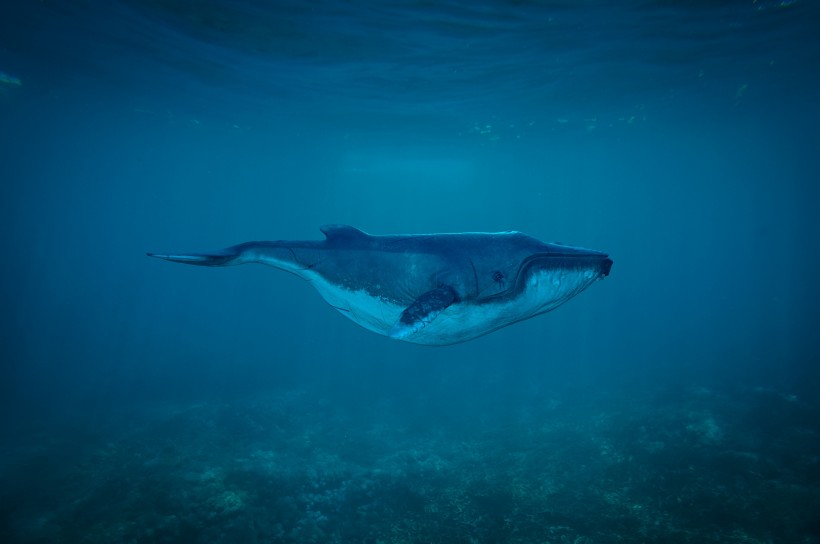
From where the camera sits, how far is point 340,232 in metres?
3.90

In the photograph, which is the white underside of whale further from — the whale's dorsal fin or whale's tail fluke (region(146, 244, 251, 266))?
whale's tail fluke (region(146, 244, 251, 266))

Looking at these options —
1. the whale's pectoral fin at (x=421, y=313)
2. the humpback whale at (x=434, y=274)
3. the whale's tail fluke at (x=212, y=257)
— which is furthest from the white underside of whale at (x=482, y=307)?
the whale's tail fluke at (x=212, y=257)

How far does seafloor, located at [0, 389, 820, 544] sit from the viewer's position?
8203mm

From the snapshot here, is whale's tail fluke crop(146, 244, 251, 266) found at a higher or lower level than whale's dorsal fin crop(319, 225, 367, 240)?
lower

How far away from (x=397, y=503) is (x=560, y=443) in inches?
266

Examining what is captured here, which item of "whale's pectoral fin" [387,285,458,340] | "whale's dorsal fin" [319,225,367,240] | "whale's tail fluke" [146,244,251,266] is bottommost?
"whale's pectoral fin" [387,285,458,340]

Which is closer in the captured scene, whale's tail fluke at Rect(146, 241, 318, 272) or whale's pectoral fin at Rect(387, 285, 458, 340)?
whale's pectoral fin at Rect(387, 285, 458, 340)

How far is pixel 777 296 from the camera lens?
50625 mm

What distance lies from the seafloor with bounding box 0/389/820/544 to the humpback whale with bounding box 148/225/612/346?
7.22 m

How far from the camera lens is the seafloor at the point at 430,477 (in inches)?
323

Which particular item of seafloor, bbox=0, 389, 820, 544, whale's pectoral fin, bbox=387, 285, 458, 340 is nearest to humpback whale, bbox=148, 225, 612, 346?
whale's pectoral fin, bbox=387, 285, 458, 340

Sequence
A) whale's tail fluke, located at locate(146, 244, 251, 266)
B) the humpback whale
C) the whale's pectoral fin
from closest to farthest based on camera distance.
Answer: the whale's pectoral fin < the humpback whale < whale's tail fluke, located at locate(146, 244, 251, 266)

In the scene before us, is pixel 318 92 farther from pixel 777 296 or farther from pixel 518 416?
pixel 777 296

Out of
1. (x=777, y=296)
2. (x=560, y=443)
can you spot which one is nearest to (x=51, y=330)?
(x=560, y=443)
